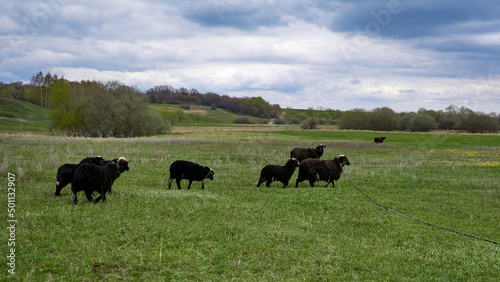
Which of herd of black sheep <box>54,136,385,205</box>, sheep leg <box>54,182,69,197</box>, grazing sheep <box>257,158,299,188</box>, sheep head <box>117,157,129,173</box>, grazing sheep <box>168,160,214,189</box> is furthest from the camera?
grazing sheep <box>257,158,299,188</box>

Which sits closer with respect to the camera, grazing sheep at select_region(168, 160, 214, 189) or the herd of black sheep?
the herd of black sheep

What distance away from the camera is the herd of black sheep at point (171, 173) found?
11.2 metres

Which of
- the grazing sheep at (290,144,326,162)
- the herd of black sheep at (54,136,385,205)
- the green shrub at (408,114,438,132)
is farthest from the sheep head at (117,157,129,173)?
the green shrub at (408,114,438,132)

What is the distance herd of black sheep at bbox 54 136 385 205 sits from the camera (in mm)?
11203

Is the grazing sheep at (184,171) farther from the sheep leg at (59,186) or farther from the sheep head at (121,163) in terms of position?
the sheep leg at (59,186)

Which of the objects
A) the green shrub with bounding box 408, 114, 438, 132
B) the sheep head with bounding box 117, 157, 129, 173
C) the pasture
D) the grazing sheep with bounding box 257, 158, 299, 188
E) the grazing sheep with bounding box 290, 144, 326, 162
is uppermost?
the green shrub with bounding box 408, 114, 438, 132

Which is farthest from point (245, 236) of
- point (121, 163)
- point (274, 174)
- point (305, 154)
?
point (305, 154)

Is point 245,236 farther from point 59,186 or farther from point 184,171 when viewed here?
point 184,171

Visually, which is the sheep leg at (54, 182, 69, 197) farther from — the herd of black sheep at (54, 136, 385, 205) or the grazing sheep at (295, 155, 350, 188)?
the grazing sheep at (295, 155, 350, 188)

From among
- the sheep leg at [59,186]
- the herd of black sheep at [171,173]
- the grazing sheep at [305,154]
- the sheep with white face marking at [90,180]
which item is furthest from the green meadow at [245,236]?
the grazing sheep at [305,154]

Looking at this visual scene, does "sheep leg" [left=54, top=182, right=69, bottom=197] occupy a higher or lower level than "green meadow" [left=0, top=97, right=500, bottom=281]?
higher

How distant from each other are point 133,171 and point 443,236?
16069 mm

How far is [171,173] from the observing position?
15.9 meters

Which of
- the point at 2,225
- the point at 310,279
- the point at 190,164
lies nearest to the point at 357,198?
the point at 190,164
